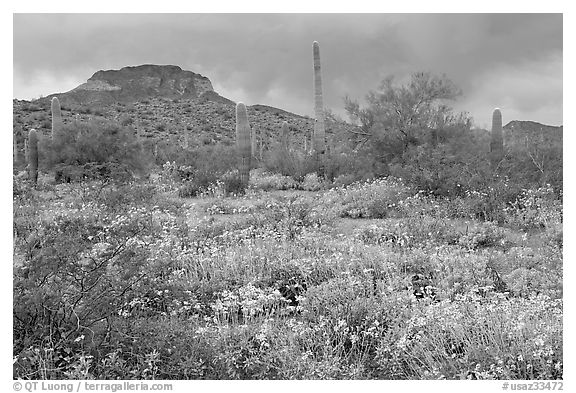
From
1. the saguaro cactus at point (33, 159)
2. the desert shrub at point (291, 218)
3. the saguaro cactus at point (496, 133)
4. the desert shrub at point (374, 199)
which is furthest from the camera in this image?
the saguaro cactus at point (496, 133)

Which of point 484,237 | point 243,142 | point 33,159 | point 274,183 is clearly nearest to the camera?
point 484,237

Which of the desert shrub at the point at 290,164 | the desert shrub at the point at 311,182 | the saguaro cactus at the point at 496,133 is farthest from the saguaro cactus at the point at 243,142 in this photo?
the saguaro cactus at the point at 496,133

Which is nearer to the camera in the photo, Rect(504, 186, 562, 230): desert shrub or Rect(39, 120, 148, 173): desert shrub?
Rect(504, 186, 562, 230): desert shrub

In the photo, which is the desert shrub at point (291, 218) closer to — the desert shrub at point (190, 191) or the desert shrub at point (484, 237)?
the desert shrub at point (484, 237)

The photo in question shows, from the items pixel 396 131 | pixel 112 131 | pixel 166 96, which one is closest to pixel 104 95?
pixel 166 96

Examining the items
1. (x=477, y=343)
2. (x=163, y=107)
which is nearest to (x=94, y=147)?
(x=477, y=343)

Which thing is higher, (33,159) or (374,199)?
(33,159)

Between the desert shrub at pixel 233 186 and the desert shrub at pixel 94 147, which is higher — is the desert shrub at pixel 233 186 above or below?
below

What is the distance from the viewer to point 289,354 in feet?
15.4

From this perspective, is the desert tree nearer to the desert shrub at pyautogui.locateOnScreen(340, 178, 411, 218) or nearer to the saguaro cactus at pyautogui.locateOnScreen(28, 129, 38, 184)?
the desert shrub at pyautogui.locateOnScreen(340, 178, 411, 218)

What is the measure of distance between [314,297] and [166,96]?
45.7 metres

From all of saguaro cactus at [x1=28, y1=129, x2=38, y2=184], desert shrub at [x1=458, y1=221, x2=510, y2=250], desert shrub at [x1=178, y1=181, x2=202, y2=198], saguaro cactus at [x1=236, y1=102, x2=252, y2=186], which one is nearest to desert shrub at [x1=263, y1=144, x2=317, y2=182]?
saguaro cactus at [x1=236, y1=102, x2=252, y2=186]

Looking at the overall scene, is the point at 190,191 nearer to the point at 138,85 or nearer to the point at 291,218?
the point at 291,218

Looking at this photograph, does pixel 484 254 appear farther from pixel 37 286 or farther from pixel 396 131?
pixel 396 131
